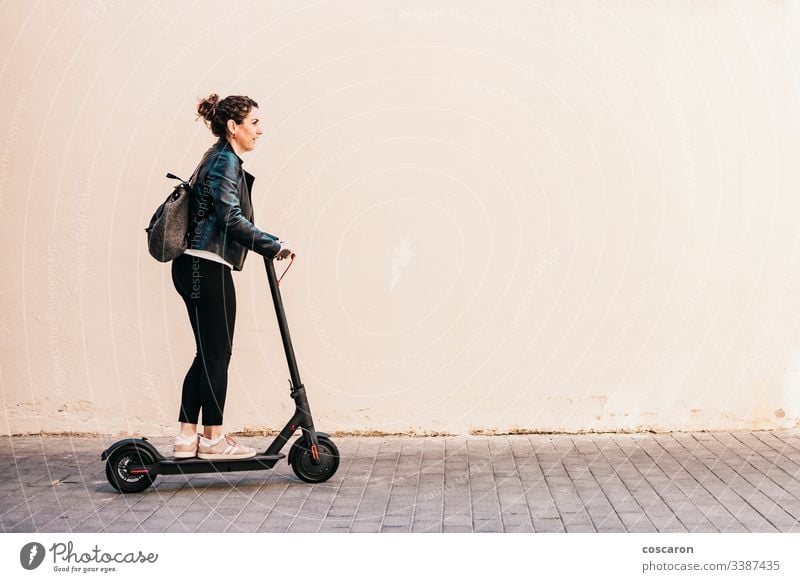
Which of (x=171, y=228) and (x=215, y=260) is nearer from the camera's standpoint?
(x=171, y=228)

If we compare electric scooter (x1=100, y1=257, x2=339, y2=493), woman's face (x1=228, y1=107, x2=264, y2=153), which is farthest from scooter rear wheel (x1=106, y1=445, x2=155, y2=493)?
woman's face (x1=228, y1=107, x2=264, y2=153)

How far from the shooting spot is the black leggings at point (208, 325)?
5.76 m

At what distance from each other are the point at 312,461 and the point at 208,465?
1.78ft

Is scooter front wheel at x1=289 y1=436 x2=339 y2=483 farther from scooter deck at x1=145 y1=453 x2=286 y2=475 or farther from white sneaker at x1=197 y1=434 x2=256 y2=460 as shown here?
white sneaker at x1=197 y1=434 x2=256 y2=460

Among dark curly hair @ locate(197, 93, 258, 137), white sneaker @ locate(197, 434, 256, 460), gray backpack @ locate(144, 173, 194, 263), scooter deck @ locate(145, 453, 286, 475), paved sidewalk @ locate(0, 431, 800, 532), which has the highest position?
dark curly hair @ locate(197, 93, 258, 137)

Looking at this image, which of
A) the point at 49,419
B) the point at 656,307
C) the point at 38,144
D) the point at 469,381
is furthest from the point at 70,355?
the point at 656,307

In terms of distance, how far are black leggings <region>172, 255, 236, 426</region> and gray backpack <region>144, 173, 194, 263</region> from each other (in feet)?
0.47

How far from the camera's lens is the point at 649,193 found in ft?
24.1

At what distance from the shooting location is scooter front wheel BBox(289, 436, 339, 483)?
5.92 m

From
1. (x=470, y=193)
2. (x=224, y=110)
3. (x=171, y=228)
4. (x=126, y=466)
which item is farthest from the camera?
(x=470, y=193)

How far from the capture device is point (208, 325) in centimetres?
578

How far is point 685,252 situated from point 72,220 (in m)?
4.00

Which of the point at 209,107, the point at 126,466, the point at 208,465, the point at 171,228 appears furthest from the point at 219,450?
the point at 209,107

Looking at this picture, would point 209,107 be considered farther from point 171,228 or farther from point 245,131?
point 171,228
